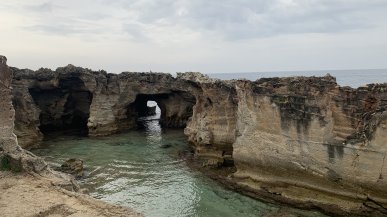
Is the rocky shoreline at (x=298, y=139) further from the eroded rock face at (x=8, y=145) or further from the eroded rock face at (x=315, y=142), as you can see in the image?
the eroded rock face at (x=8, y=145)

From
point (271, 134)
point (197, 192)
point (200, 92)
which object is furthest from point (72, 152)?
point (271, 134)

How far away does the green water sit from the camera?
1589cm

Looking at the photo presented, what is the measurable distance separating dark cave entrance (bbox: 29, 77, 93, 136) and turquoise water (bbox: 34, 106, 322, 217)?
2.79 metres

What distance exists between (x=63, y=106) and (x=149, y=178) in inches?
597

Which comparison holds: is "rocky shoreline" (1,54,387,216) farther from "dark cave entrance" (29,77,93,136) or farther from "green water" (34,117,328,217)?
"dark cave entrance" (29,77,93,136)

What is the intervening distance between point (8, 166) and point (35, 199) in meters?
2.95

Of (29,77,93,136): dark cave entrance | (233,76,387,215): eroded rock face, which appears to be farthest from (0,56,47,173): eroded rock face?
(29,77,93,136): dark cave entrance

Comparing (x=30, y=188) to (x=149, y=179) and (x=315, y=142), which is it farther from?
(x=315, y=142)

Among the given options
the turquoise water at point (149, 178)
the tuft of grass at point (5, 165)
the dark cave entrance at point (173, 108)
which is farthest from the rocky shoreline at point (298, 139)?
the dark cave entrance at point (173, 108)

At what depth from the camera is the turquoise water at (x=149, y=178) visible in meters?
15.9

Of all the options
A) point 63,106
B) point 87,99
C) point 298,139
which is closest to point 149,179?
point 298,139

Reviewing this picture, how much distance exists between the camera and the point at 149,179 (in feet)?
64.4

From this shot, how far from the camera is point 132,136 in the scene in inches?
1183

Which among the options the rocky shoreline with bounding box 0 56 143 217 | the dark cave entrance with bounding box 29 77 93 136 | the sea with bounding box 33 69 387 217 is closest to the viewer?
the rocky shoreline with bounding box 0 56 143 217
